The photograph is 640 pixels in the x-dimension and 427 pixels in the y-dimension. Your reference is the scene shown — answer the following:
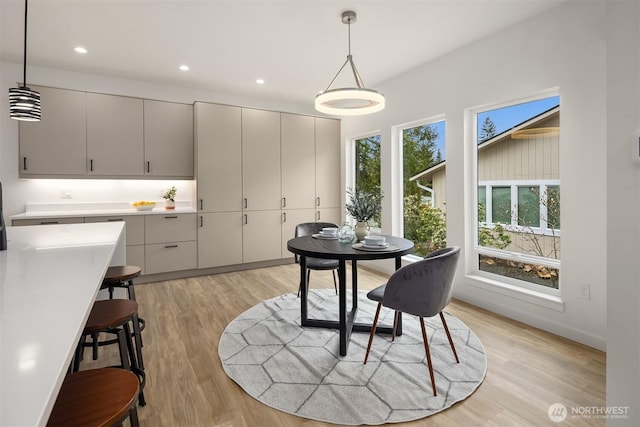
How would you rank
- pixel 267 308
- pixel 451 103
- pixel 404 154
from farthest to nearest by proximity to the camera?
pixel 404 154 → pixel 451 103 → pixel 267 308

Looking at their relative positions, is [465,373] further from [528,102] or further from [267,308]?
[528,102]

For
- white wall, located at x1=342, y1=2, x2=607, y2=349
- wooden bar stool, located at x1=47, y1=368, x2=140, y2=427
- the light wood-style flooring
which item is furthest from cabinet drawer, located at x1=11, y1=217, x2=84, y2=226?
white wall, located at x1=342, y1=2, x2=607, y2=349

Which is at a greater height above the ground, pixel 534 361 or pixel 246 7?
pixel 246 7

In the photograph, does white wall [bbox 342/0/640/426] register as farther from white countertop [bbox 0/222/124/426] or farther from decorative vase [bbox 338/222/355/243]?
white countertop [bbox 0/222/124/426]

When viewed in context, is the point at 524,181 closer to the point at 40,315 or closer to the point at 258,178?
the point at 258,178

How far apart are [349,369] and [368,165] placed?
3559 mm

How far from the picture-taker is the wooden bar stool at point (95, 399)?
912mm

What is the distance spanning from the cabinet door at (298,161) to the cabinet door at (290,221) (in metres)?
0.08

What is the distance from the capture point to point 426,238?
4312mm

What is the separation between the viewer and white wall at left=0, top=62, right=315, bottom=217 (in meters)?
3.86

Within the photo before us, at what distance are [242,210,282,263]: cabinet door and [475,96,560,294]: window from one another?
284 cm

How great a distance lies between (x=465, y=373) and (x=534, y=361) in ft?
1.87

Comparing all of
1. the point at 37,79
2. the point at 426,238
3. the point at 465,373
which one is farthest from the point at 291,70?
the point at 465,373

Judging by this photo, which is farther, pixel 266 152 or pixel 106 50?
pixel 266 152
